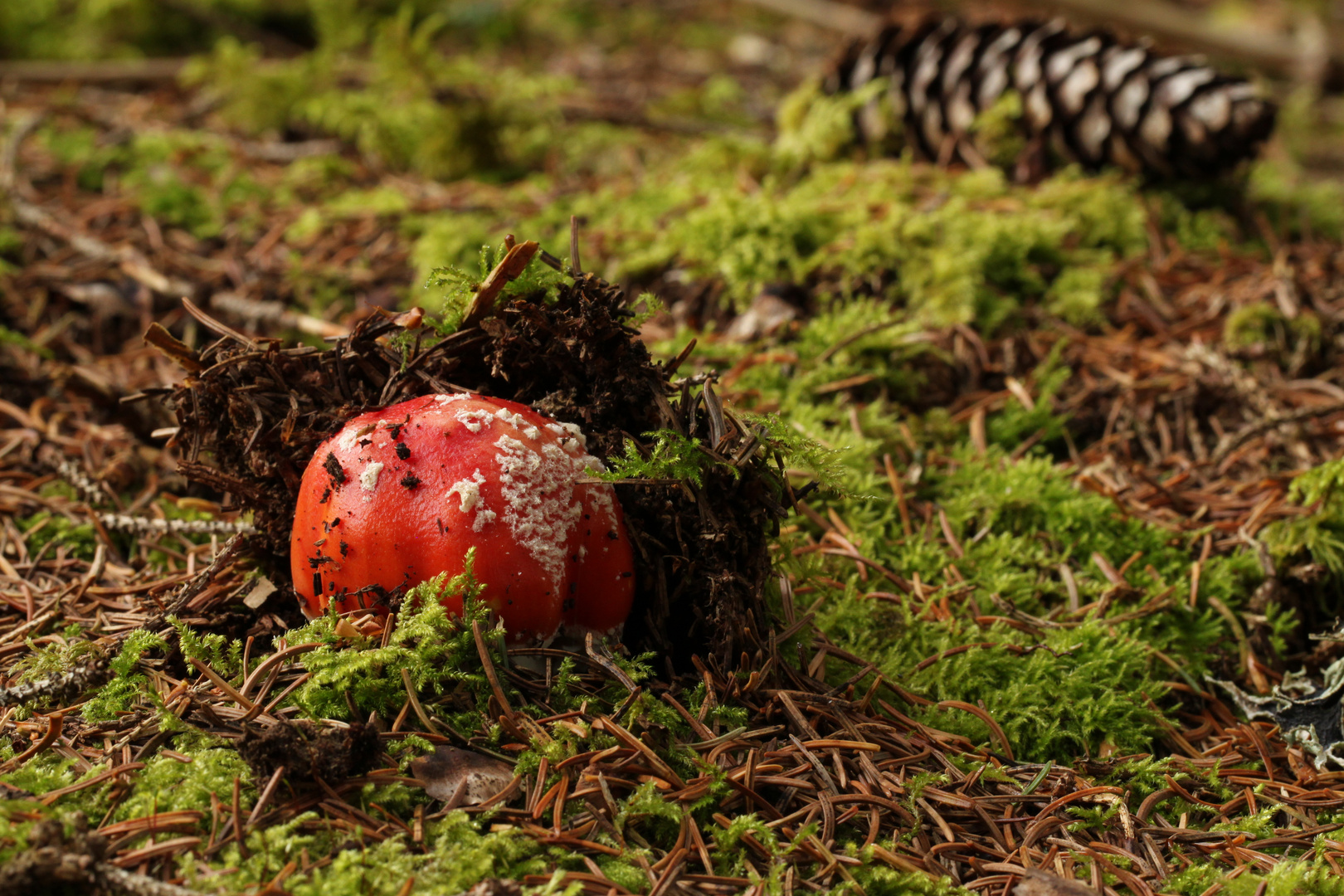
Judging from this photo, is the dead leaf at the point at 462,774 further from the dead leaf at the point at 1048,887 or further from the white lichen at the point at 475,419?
the dead leaf at the point at 1048,887

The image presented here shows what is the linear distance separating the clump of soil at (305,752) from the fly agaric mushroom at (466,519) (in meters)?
0.31

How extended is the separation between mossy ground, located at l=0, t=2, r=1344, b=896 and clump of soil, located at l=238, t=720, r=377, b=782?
0.14ft

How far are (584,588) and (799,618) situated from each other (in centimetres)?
62

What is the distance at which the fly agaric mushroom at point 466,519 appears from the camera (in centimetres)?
201

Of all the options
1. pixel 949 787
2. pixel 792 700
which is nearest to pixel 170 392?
pixel 792 700

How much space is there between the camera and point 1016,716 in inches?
94.5

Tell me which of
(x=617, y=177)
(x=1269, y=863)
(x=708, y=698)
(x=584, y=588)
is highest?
(x=617, y=177)

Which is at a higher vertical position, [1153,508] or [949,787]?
[1153,508]

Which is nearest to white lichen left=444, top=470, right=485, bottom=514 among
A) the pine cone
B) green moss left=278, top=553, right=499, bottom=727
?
green moss left=278, top=553, right=499, bottom=727

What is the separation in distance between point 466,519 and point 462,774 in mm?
483

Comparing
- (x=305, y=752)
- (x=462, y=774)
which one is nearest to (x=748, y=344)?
(x=462, y=774)

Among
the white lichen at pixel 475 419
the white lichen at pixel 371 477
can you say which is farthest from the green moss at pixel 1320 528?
the white lichen at pixel 371 477

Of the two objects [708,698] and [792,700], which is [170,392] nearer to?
[708,698]

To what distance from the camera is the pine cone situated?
457 centimetres
